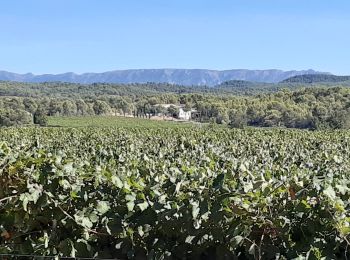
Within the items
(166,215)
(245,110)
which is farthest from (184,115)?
(166,215)

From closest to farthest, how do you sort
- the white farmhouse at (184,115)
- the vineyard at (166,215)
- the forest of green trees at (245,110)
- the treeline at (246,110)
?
the vineyard at (166,215)
the forest of green trees at (245,110)
the treeline at (246,110)
the white farmhouse at (184,115)

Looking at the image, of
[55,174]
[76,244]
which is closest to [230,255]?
[76,244]

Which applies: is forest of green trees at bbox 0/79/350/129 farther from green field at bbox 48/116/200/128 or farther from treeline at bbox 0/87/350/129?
green field at bbox 48/116/200/128

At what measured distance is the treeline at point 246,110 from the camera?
85625 millimetres

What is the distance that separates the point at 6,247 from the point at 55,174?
1.93 ft

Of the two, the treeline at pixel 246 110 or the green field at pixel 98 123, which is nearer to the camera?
the green field at pixel 98 123

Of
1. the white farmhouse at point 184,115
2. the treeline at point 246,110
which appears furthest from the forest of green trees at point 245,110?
the white farmhouse at point 184,115

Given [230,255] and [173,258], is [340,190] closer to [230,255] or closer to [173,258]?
[230,255]

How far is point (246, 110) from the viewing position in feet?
364

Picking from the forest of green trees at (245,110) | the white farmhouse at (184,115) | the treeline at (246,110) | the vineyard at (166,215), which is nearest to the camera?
the vineyard at (166,215)

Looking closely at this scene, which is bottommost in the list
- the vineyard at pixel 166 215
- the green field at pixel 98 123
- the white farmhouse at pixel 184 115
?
the white farmhouse at pixel 184 115

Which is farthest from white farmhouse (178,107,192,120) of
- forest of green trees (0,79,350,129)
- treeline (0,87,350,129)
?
forest of green trees (0,79,350,129)

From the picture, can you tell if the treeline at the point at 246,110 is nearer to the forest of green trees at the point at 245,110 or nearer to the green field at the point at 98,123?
the forest of green trees at the point at 245,110

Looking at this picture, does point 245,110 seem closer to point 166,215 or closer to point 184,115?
point 184,115
